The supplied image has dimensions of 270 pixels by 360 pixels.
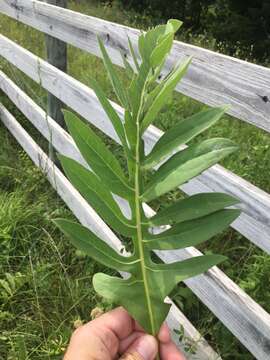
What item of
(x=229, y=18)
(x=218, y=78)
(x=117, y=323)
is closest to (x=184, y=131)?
(x=117, y=323)

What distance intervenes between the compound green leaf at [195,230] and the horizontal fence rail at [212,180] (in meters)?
0.50

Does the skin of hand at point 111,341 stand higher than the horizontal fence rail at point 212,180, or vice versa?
the horizontal fence rail at point 212,180

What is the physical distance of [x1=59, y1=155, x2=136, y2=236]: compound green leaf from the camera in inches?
34.1

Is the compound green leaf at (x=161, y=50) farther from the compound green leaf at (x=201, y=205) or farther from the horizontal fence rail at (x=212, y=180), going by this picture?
the horizontal fence rail at (x=212, y=180)

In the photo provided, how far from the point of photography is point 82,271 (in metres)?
2.46

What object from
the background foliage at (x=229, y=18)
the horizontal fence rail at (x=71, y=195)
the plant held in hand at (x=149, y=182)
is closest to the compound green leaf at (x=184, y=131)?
the plant held in hand at (x=149, y=182)

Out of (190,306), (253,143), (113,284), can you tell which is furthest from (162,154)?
(253,143)

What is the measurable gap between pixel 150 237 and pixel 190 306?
1208 millimetres

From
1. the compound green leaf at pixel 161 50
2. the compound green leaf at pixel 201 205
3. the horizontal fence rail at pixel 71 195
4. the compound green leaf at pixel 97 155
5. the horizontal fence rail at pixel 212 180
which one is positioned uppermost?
the compound green leaf at pixel 161 50

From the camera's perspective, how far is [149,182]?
0.91 meters

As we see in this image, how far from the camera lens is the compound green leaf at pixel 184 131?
0.86 meters

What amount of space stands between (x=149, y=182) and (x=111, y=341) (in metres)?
0.49

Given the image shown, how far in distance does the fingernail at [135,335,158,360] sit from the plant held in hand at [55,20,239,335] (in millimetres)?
73

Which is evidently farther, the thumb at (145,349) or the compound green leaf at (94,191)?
the thumb at (145,349)
